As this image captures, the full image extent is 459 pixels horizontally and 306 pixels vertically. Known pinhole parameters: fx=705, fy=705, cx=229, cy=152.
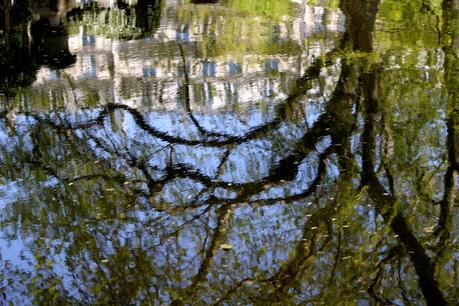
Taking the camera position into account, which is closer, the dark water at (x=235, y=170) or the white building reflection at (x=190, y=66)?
the dark water at (x=235, y=170)

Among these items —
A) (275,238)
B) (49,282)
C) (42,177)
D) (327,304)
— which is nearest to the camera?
(327,304)

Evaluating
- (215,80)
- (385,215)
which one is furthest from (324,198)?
(215,80)

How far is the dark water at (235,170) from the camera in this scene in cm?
630

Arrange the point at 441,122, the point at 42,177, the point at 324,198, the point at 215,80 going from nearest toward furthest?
the point at 324,198, the point at 42,177, the point at 441,122, the point at 215,80

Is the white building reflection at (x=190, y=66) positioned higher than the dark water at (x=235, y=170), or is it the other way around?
the white building reflection at (x=190, y=66)

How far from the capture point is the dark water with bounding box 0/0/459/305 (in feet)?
20.7

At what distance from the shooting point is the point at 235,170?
868 cm

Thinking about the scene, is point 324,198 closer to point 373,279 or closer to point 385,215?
point 385,215

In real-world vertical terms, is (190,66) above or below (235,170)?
above

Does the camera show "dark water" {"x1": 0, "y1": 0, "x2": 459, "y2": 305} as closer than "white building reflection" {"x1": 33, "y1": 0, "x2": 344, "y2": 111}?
Yes

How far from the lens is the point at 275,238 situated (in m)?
6.95

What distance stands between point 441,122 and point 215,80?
438cm

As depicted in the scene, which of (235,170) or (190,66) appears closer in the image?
(235,170)

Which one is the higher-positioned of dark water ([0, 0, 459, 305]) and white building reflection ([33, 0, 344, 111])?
white building reflection ([33, 0, 344, 111])
